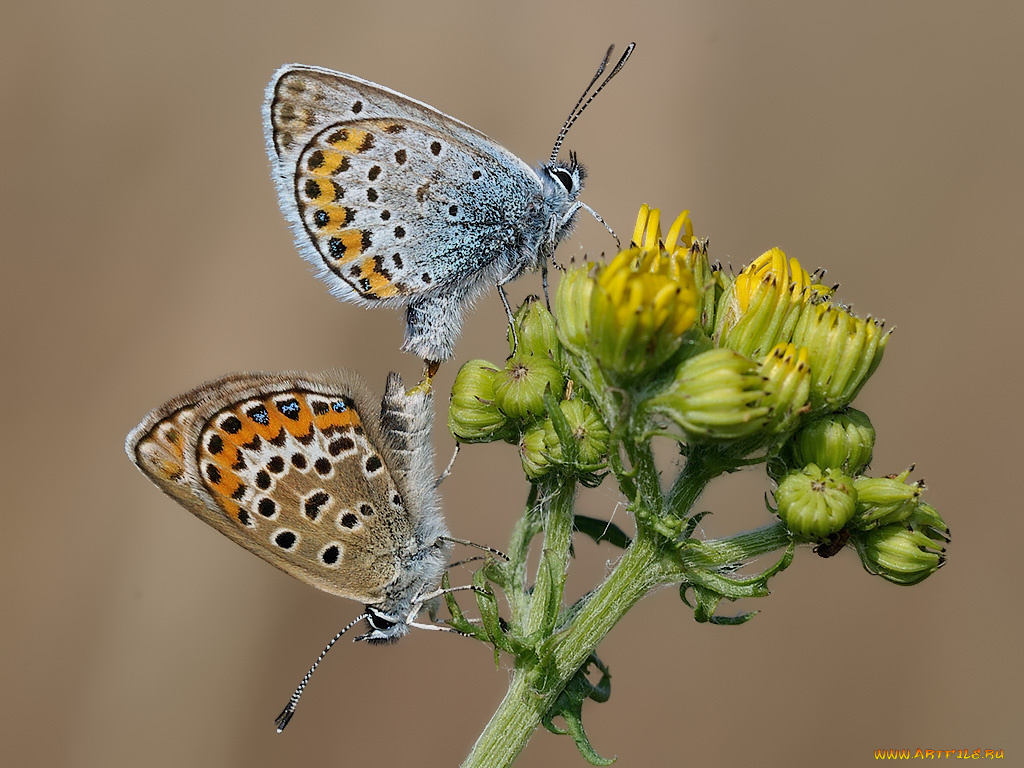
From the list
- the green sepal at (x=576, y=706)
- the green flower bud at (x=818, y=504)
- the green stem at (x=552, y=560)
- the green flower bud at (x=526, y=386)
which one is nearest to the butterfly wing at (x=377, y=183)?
the green flower bud at (x=526, y=386)

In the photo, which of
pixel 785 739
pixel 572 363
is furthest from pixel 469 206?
pixel 785 739

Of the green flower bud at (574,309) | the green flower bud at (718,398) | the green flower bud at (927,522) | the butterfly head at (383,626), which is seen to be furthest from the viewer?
the butterfly head at (383,626)

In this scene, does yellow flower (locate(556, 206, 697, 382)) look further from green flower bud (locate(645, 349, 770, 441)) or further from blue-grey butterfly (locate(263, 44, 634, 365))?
blue-grey butterfly (locate(263, 44, 634, 365))

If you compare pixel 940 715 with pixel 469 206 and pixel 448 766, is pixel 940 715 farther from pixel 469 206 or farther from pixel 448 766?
pixel 469 206

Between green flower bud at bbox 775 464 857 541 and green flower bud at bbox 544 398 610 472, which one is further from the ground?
green flower bud at bbox 775 464 857 541

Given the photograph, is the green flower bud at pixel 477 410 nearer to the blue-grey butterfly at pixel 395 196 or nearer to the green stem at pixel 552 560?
the green stem at pixel 552 560

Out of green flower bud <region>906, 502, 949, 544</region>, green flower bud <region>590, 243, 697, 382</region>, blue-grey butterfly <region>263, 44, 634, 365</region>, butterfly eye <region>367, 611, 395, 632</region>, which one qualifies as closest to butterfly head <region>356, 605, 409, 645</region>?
butterfly eye <region>367, 611, 395, 632</region>
